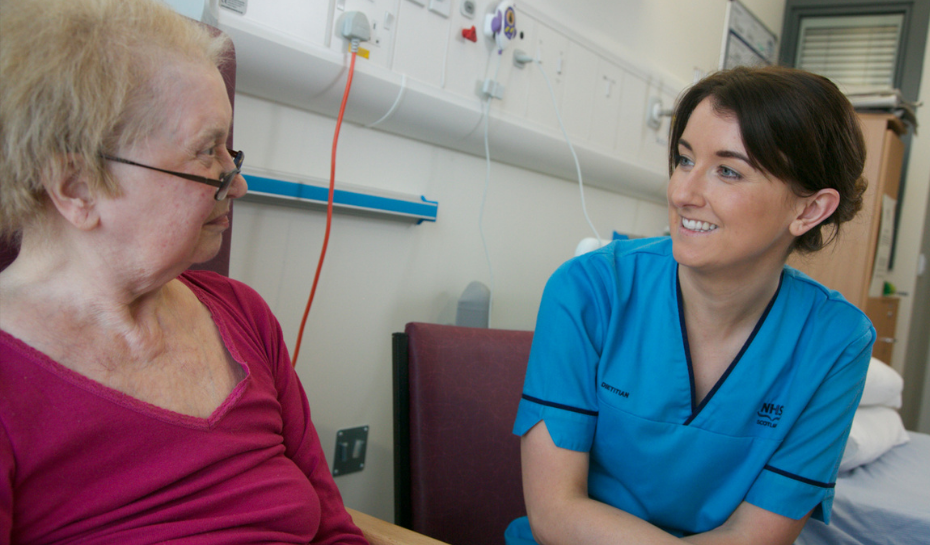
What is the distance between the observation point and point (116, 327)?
0.70 meters

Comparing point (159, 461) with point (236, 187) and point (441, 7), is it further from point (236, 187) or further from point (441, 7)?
point (441, 7)

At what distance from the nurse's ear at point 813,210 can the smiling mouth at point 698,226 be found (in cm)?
14

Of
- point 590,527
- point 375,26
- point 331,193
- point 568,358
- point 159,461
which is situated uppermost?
point 375,26

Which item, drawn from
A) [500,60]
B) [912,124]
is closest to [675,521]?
[500,60]

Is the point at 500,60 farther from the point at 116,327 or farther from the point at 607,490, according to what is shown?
the point at 116,327

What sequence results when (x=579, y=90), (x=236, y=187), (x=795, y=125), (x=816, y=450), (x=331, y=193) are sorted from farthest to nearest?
(x=579, y=90) < (x=331, y=193) < (x=816, y=450) < (x=795, y=125) < (x=236, y=187)

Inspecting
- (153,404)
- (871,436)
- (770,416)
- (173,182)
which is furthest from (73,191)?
(871,436)

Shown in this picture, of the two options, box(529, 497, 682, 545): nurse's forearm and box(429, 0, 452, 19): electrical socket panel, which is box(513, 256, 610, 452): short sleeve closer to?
box(529, 497, 682, 545): nurse's forearm

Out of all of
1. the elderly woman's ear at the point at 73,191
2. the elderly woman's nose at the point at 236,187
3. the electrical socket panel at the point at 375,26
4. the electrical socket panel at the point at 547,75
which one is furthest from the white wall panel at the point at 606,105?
the elderly woman's ear at the point at 73,191

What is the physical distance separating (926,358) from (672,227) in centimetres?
388

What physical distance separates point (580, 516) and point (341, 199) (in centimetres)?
85

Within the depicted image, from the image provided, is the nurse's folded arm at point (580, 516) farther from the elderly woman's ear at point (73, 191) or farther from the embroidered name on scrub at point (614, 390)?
the elderly woman's ear at point (73, 191)

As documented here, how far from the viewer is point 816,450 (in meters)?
0.99

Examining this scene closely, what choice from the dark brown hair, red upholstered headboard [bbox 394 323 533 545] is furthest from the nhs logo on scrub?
red upholstered headboard [bbox 394 323 533 545]
